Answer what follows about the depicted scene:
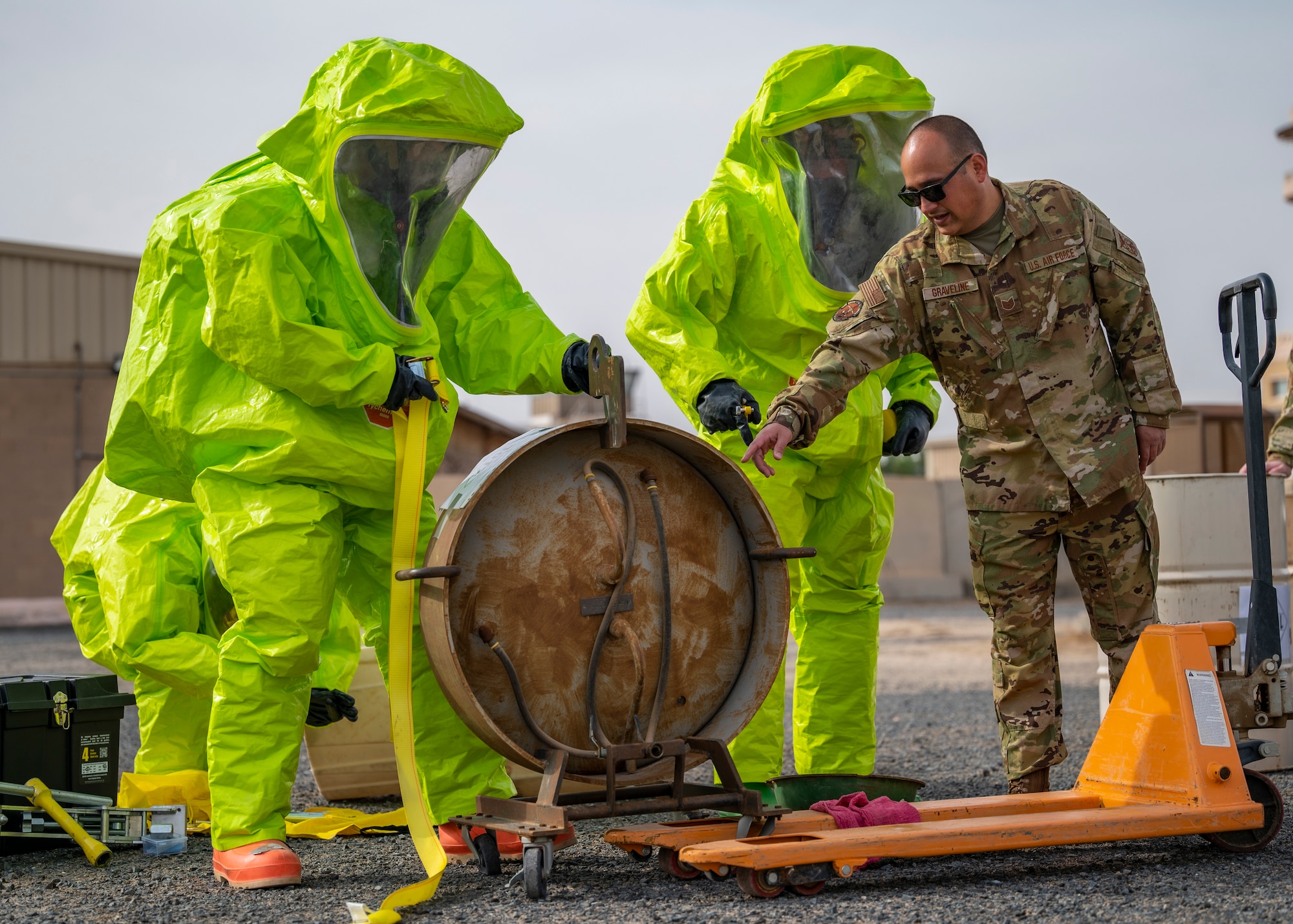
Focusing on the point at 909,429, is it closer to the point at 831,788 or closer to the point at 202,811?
the point at 831,788

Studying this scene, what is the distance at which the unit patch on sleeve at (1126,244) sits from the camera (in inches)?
151

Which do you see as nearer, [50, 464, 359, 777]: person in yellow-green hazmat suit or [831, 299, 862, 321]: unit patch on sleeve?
[831, 299, 862, 321]: unit patch on sleeve

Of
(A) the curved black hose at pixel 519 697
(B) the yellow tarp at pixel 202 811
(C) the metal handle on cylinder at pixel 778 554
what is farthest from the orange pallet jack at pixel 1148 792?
(B) the yellow tarp at pixel 202 811

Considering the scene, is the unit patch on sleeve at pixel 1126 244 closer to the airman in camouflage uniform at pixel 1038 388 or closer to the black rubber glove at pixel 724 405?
the airman in camouflage uniform at pixel 1038 388

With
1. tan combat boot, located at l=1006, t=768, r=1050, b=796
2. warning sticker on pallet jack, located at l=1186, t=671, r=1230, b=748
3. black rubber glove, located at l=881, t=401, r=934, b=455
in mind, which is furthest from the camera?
black rubber glove, located at l=881, t=401, r=934, b=455

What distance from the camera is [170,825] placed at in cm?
413

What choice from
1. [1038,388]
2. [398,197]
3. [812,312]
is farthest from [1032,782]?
[398,197]

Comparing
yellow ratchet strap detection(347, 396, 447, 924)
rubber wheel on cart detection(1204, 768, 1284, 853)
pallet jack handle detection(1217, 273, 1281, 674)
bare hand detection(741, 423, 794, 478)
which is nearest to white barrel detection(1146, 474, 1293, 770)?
pallet jack handle detection(1217, 273, 1281, 674)

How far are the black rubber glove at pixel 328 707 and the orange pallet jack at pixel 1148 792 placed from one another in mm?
1362

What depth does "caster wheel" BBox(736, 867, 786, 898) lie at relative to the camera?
3.11 m

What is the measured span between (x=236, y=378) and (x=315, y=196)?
21.5 inches

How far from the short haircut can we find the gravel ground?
189 cm

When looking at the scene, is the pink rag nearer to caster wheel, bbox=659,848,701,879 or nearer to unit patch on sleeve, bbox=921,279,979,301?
caster wheel, bbox=659,848,701,879

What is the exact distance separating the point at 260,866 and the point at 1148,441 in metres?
2.65
